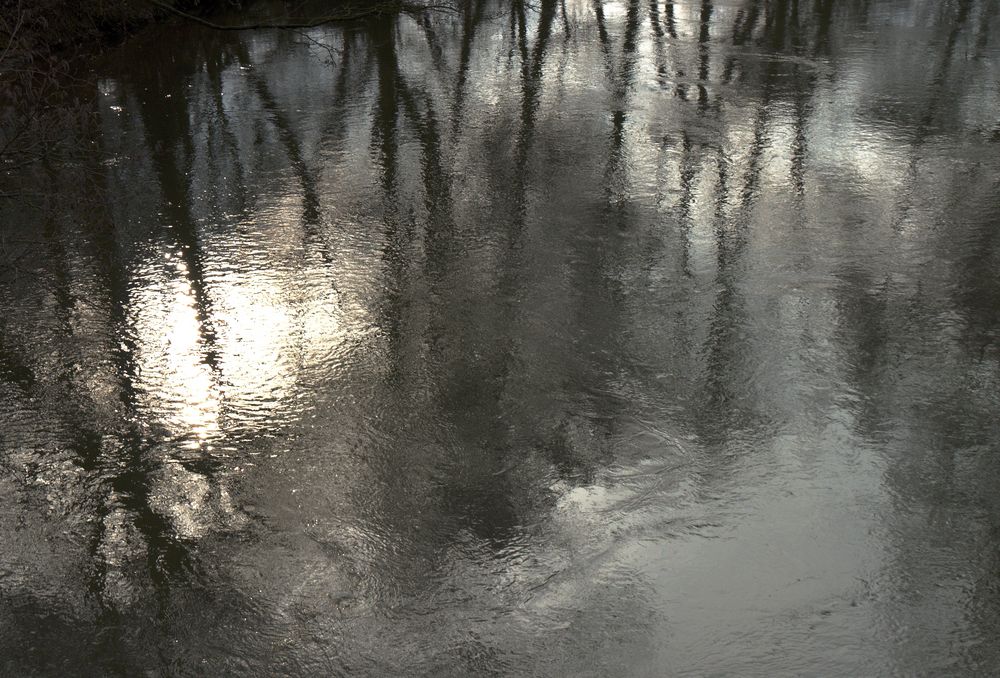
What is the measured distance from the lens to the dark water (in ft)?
16.4

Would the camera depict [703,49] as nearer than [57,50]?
Yes

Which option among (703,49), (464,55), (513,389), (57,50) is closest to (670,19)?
(703,49)

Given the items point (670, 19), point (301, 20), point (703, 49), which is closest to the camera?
point (703, 49)

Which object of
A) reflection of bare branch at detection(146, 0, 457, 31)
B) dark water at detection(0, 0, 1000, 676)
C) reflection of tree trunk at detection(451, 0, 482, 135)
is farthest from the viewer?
reflection of tree trunk at detection(451, 0, 482, 135)

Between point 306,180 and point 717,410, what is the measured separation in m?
5.55

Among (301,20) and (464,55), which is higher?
(301,20)

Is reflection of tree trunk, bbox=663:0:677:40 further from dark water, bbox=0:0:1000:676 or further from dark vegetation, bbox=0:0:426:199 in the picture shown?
dark vegetation, bbox=0:0:426:199

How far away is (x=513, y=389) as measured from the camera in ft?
22.3

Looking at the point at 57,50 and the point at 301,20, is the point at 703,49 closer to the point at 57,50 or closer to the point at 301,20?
the point at 301,20

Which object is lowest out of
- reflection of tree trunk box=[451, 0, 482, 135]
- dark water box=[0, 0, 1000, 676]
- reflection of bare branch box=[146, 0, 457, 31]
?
dark water box=[0, 0, 1000, 676]

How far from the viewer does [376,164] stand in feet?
35.1

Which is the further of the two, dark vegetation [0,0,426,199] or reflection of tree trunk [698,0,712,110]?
reflection of tree trunk [698,0,712,110]

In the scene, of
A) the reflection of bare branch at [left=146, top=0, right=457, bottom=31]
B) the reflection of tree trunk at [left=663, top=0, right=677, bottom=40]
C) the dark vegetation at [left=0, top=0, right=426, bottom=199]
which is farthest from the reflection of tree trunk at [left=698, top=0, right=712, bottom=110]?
the dark vegetation at [left=0, top=0, right=426, bottom=199]

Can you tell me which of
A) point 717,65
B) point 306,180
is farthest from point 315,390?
point 717,65
